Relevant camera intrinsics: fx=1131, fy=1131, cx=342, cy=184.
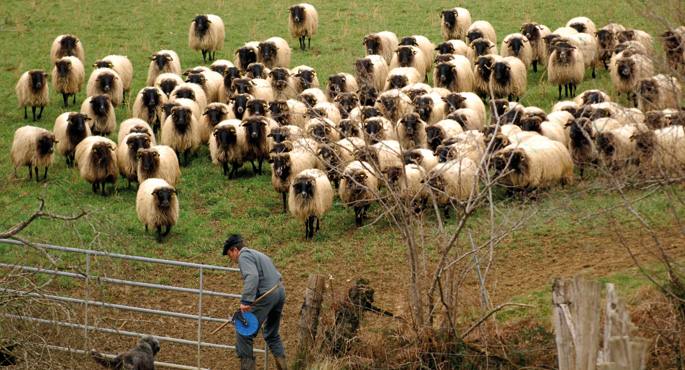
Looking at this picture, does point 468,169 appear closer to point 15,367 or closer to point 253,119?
point 253,119

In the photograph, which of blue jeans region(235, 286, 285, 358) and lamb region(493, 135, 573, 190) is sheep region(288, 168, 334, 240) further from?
blue jeans region(235, 286, 285, 358)

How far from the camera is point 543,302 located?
14.8 metres

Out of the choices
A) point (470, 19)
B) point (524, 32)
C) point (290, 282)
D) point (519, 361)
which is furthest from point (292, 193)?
point (470, 19)

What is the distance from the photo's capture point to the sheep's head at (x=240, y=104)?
23859 millimetres

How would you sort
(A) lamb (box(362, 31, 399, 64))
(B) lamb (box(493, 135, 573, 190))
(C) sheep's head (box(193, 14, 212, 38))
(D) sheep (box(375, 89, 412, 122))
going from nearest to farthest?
(B) lamb (box(493, 135, 573, 190)), (D) sheep (box(375, 89, 412, 122)), (A) lamb (box(362, 31, 399, 64)), (C) sheep's head (box(193, 14, 212, 38))

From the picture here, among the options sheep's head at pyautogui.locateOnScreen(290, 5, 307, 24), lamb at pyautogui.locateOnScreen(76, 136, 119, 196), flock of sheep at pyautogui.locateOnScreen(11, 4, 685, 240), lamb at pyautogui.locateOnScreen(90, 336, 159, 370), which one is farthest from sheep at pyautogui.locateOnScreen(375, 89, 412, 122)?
lamb at pyautogui.locateOnScreen(90, 336, 159, 370)

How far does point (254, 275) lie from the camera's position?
12508 millimetres

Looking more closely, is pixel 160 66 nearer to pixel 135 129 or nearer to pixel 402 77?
pixel 135 129

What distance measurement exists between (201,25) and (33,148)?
8710 mm

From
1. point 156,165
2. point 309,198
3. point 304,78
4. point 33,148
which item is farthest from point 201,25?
point 309,198

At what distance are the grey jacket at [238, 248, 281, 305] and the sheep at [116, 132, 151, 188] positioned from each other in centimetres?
918

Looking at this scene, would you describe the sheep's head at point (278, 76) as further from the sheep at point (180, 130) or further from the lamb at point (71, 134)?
the lamb at point (71, 134)

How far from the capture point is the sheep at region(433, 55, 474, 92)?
83.0 ft

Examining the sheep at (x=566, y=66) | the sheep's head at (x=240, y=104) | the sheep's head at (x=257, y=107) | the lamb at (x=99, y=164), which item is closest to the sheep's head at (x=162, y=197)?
the lamb at (x=99, y=164)
